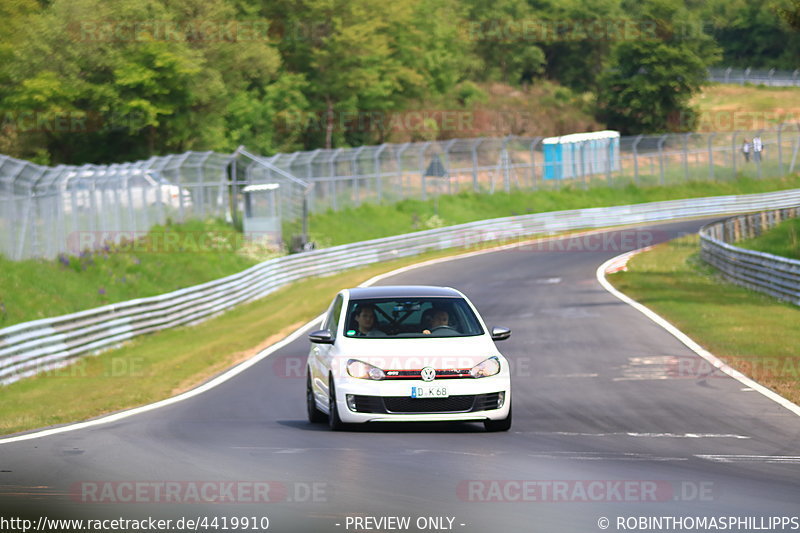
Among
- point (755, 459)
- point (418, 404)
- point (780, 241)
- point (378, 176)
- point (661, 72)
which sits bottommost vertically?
point (780, 241)

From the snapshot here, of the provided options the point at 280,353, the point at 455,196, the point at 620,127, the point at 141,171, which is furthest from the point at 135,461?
the point at 620,127

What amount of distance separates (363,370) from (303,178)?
3770 cm

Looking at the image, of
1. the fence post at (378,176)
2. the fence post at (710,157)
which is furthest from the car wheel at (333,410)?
the fence post at (710,157)

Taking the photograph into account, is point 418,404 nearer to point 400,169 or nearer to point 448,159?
point 400,169

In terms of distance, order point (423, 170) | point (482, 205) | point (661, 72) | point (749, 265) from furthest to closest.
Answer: point (661, 72) → point (482, 205) → point (423, 170) → point (749, 265)

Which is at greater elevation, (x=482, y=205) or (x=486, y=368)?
(x=486, y=368)

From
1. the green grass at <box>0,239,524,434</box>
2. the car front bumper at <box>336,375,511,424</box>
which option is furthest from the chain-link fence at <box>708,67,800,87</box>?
the car front bumper at <box>336,375,511,424</box>

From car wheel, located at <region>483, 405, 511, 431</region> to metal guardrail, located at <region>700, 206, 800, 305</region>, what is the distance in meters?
17.0

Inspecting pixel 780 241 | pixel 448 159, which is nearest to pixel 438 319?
pixel 780 241

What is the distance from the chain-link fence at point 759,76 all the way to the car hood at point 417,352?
383ft

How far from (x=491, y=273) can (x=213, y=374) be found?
19307mm

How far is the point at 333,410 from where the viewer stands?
1166cm

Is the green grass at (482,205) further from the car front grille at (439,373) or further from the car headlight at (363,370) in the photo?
the car front grille at (439,373)

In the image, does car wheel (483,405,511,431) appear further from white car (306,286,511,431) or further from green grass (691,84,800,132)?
green grass (691,84,800,132)
